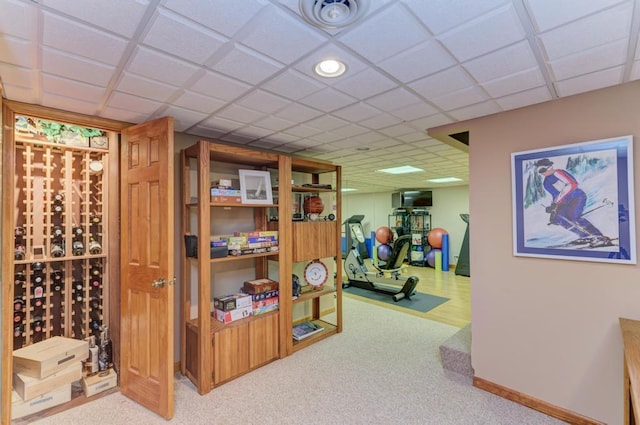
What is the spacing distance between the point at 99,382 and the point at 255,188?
7.17ft

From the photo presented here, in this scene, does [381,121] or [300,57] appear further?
[381,121]

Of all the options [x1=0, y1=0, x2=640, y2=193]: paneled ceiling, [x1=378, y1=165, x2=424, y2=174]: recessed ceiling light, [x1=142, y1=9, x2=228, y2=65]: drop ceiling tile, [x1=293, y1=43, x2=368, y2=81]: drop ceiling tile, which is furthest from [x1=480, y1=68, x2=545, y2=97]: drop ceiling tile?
[x1=378, y1=165, x2=424, y2=174]: recessed ceiling light

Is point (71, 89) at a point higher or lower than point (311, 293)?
higher

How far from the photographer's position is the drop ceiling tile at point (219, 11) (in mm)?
1090

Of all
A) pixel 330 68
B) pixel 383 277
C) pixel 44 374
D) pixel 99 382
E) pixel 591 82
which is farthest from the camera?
pixel 383 277

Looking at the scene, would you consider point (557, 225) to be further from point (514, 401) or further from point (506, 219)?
point (514, 401)

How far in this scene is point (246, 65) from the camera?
1.55 metres

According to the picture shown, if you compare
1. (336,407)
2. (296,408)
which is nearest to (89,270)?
(296,408)

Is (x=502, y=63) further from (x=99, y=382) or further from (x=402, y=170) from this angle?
(x=99, y=382)

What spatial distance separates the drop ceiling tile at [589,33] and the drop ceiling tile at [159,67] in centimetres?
182

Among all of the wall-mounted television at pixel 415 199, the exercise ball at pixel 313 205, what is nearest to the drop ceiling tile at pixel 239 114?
the exercise ball at pixel 313 205

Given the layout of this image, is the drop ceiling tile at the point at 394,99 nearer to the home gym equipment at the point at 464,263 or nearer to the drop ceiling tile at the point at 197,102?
the drop ceiling tile at the point at 197,102

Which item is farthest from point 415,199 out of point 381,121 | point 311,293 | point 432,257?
point 381,121

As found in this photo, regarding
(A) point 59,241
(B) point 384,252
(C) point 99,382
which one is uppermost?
(A) point 59,241
